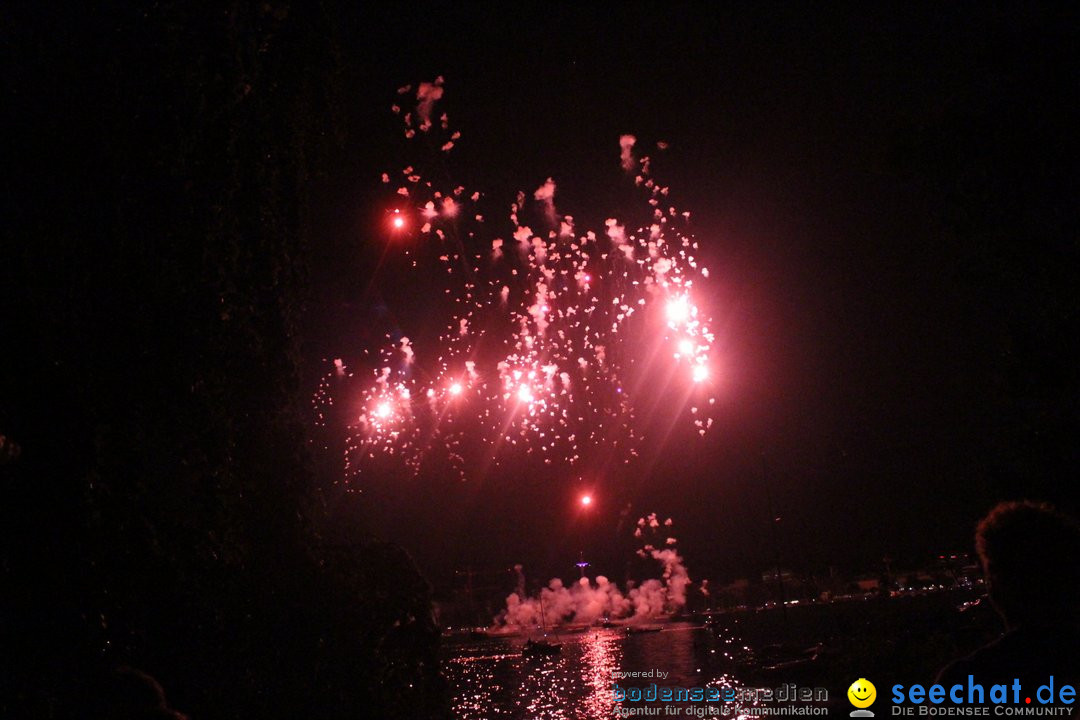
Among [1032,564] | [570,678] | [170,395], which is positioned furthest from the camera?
[570,678]

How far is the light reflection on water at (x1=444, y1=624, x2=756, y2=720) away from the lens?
4294 centimetres

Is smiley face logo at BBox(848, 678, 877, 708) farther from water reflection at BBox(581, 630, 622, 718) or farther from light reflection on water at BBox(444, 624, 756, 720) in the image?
water reflection at BBox(581, 630, 622, 718)

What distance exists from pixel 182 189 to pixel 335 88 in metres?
2.62

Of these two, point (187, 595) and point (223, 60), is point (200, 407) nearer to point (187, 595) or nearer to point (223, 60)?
point (187, 595)

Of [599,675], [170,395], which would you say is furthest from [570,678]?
[170,395]

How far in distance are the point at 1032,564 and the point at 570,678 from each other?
63111mm

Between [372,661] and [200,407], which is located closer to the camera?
[200,407]

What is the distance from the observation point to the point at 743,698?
35.5 metres

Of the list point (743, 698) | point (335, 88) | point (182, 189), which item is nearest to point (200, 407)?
point (182, 189)

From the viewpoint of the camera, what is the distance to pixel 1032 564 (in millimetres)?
2996

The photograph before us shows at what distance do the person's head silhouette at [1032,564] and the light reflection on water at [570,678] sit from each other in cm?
2570

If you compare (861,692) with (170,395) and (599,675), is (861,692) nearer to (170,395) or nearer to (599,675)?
(170,395)

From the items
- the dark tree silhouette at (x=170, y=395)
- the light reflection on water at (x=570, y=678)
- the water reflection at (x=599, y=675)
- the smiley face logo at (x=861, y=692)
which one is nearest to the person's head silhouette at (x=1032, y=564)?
the dark tree silhouette at (x=170, y=395)

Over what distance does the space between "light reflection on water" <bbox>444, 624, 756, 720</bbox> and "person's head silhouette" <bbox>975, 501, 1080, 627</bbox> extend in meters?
25.7
